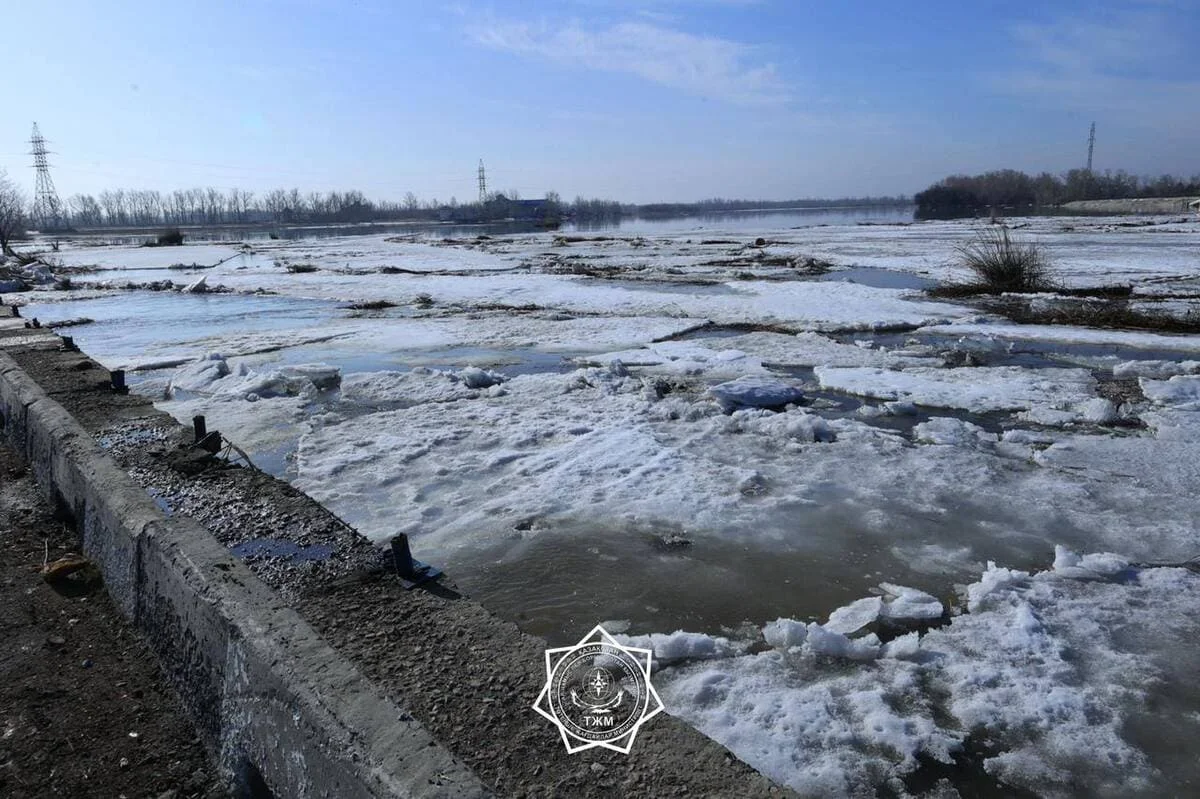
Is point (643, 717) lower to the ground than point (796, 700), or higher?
higher

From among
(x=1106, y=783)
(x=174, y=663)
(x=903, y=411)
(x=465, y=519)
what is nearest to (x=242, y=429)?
(x=465, y=519)

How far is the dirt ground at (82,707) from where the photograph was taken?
2.44 meters

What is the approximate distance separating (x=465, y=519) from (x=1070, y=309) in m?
13.4

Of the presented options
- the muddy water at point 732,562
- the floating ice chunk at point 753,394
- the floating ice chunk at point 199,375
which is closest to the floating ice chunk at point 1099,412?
the floating ice chunk at point 753,394

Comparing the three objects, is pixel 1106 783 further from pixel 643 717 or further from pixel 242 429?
pixel 242 429

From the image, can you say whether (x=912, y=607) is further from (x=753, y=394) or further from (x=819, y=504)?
(x=753, y=394)

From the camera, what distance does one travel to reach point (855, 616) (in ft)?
11.8

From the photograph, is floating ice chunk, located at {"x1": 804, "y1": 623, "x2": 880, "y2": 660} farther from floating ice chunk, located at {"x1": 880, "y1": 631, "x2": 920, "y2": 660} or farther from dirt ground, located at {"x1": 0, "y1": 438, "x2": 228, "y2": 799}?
dirt ground, located at {"x1": 0, "y1": 438, "x2": 228, "y2": 799}

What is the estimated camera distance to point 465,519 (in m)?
4.90

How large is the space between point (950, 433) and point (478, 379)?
5052 millimetres

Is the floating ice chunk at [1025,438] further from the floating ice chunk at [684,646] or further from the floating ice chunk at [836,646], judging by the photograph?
the floating ice chunk at [684,646]

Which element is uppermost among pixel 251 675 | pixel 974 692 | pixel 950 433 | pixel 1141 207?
pixel 1141 207

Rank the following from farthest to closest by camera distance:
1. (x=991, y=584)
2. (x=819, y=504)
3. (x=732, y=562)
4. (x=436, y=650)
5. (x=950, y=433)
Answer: (x=950, y=433) < (x=819, y=504) < (x=732, y=562) < (x=991, y=584) < (x=436, y=650)

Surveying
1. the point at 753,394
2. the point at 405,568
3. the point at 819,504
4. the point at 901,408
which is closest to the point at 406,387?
the point at 753,394
